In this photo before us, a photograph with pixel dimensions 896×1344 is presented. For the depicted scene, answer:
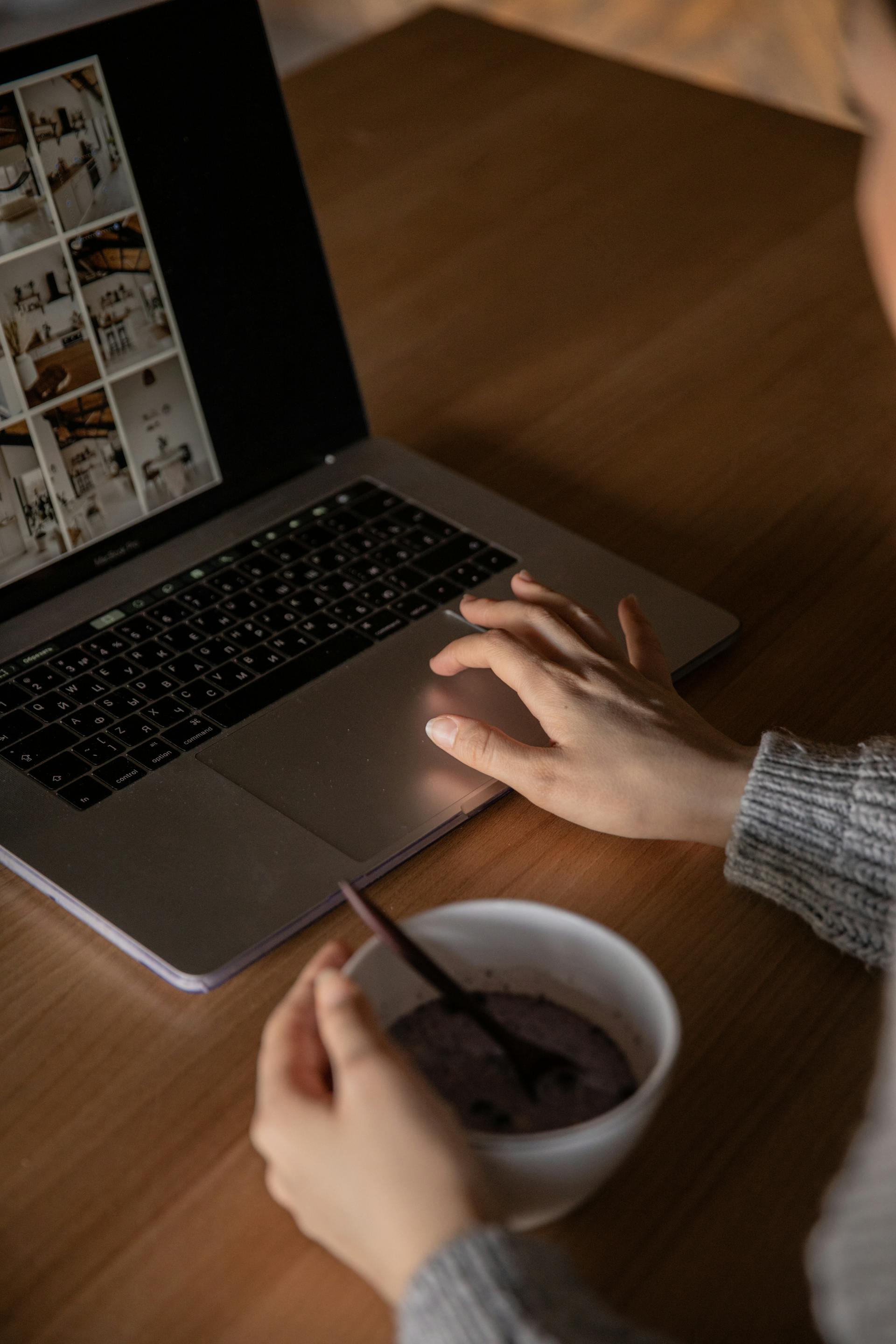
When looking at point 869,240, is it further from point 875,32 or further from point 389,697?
point 389,697

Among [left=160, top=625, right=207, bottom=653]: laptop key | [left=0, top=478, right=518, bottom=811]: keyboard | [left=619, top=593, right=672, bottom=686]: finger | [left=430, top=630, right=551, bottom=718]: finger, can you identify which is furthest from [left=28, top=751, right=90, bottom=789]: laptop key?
[left=619, top=593, right=672, bottom=686]: finger

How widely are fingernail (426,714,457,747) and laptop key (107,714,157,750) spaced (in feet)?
0.50

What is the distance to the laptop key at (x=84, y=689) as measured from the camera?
2.43 feet

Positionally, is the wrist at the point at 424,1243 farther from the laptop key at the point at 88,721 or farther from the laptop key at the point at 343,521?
the laptop key at the point at 343,521

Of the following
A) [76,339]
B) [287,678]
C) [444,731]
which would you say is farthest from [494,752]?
[76,339]

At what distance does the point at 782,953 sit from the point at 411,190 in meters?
0.91

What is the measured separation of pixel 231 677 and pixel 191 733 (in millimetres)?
51

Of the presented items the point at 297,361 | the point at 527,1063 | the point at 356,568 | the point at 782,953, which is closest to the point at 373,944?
the point at 527,1063

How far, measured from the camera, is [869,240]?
1.92 ft

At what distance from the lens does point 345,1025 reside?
49cm

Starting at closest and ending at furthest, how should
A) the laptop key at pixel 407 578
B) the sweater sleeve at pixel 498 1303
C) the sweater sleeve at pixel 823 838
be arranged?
the sweater sleeve at pixel 498 1303 < the sweater sleeve at pixel 823 838 < the laptop key at pixel 407 578

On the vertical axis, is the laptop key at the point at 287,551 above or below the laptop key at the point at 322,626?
above

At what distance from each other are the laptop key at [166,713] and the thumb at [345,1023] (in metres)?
0.25

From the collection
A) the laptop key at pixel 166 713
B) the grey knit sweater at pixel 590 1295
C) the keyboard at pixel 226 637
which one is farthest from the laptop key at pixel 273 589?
the grey knit sweater at pixel 590 1295
